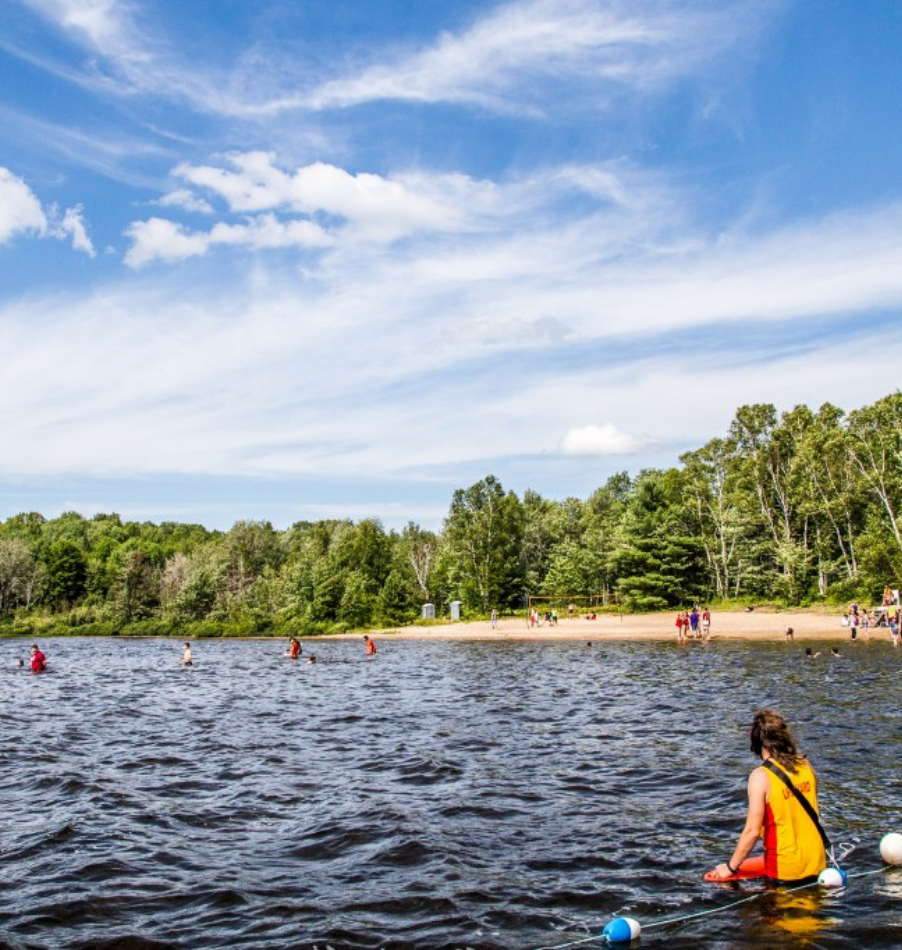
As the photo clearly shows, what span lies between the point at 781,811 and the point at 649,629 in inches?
2175

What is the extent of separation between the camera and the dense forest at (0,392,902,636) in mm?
68688

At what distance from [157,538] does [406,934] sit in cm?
19294

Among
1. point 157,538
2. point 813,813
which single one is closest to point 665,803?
point 813,813

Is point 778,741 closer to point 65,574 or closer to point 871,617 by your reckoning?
point 871,617

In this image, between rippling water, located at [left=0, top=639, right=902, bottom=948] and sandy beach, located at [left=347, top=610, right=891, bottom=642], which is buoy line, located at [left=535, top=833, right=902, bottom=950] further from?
sandy beach, located at [left=347, top=610, right=891, bottom=642]

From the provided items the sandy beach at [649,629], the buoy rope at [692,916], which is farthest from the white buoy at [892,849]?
the sandy beach at [649,629]

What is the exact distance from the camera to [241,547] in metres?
122

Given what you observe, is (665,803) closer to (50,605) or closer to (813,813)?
(813,813)

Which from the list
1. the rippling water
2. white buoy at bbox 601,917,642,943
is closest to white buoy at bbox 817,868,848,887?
the rippling water

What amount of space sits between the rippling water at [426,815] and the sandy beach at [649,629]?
2193 cm

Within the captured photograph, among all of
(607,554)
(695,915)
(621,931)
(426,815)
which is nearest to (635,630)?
(607,554)

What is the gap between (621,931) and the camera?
886 cm

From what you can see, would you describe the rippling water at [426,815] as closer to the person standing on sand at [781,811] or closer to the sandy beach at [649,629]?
the person standing on sand at [781,811]

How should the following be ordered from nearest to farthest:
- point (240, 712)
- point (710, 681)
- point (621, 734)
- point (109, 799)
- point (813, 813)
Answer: point (813, 813) → point (109, 799) → point (621, 734) → point (240, 712) → point (710, 681)
